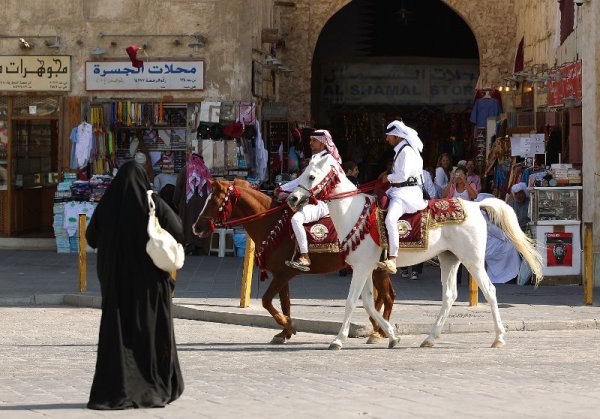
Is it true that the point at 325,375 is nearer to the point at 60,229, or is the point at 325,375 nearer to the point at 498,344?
the point at 498,344

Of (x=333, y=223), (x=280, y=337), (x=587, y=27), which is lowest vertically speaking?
(x=280, y=337)

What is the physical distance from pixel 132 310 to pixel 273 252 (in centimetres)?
476

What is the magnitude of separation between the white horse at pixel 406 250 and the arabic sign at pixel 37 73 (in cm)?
1298

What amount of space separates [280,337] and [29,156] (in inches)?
531

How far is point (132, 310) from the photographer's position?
371 inches

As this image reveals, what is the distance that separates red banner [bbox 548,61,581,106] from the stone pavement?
299 cm

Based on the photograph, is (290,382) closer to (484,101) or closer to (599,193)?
(599,193)

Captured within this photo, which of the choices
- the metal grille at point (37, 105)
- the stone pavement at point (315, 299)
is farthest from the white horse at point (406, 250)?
the metal grille at point (37, 105)

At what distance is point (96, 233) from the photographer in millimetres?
9672

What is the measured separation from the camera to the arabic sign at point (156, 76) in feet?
83.0

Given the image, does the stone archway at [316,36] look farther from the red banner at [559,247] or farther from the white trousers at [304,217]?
the white trousers at [304,217]

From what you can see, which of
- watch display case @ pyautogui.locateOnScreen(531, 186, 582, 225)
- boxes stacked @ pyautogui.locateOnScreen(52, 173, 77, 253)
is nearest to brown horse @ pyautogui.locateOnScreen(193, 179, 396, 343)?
watch display case @ pyautogui.locateOnScreen(531, 186, 582, 225)

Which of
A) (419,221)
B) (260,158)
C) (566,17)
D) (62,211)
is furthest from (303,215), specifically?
(62,211)

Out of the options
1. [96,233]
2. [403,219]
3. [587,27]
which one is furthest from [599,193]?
[96,233]
